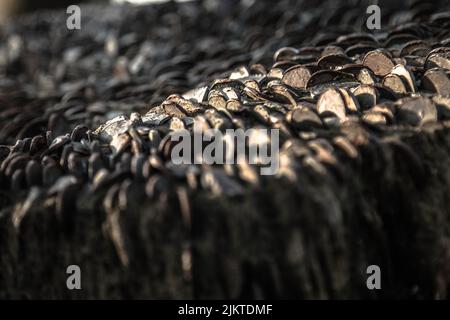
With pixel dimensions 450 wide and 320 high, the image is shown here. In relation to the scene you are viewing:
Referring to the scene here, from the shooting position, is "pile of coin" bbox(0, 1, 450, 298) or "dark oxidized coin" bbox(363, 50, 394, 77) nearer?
"pile of coin" bbox(0, 1, 450, 298)

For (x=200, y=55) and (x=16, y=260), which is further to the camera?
(x=200, y=55)

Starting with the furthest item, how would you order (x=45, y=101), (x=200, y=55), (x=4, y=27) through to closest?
(x=4, y=27) → (x=200, y=55) → (x=45, y=101)

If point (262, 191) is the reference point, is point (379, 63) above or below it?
above

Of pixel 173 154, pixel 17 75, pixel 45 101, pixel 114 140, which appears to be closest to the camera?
pixel 173 154

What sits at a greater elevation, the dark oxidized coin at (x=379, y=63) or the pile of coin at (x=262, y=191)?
the dark oxidized coin at (x=379, y=63)

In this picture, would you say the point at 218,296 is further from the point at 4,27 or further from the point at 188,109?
the point at 4,27

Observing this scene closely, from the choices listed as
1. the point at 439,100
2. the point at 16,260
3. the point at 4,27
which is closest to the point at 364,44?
the point at 439,100

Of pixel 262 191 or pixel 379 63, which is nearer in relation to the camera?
pixel 262 191

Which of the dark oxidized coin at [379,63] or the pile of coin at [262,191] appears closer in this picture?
the pile of coin at [262,191]

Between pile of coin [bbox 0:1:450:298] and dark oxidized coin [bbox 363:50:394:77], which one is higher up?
dark oxidized coin [bbox 363:50:394:77]

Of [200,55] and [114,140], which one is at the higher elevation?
[200,55]
